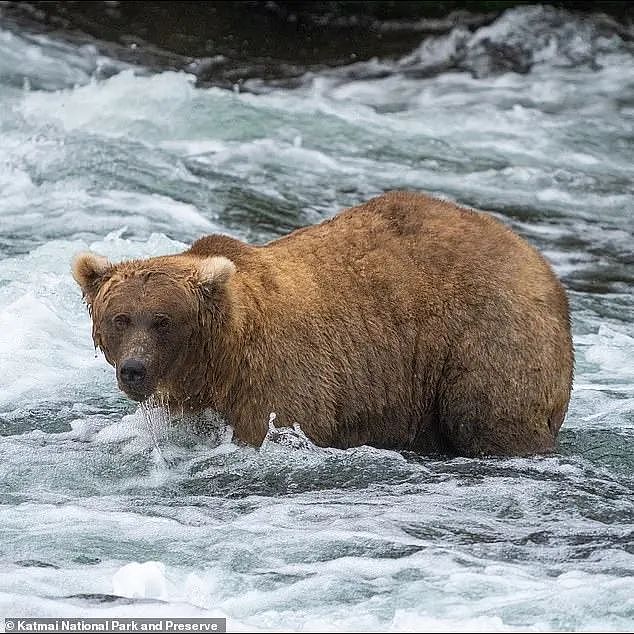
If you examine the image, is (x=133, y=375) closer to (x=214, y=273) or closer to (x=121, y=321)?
(x=121, y=321)

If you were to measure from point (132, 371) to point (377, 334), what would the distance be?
150 cm

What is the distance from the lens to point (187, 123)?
50.3ft

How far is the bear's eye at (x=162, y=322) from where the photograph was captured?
6.84 m

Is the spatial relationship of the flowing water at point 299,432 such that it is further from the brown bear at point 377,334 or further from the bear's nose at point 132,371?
the bear's nose at point 132,371

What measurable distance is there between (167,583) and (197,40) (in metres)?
14.2

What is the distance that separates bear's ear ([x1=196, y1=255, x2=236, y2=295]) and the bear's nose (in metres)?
0.57

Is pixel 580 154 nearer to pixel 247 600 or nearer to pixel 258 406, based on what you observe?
pixel 258 406

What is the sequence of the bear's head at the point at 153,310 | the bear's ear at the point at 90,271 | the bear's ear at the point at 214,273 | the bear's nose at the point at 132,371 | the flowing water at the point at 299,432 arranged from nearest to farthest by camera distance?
1. the flowing water at the point at 299,432
2. the bear's nose at the point at 132,371
3. the bear's head at the point at 153,310
4. the bear's ear at the point at 214,273
5. the bear's ear at the point at 90,271

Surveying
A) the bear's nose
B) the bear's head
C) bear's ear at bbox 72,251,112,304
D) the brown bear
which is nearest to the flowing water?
the brown bear

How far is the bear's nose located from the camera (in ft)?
21.8

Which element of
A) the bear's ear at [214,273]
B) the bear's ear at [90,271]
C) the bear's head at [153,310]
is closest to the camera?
the bear's head at [153,310]

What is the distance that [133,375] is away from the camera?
6.65m

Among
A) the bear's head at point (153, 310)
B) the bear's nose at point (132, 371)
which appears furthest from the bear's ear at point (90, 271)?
the bear's nose at point (132, 371)

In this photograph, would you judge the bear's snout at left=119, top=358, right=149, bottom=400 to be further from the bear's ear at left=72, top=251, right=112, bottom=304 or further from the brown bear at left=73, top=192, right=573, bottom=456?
the bear's ear at left=72, top=251, right=112, bottom=304
